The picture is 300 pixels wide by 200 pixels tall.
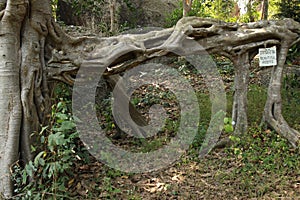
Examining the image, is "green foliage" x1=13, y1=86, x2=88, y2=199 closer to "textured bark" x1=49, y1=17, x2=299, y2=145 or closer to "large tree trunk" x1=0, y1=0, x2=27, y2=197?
"large tree trunk" x1=0, y1=0, x2=27, y2=197

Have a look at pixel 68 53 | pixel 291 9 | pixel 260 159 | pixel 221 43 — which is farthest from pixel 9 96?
pixel 291 9

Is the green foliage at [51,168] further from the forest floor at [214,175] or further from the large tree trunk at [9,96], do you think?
the forest floor at [214,175]

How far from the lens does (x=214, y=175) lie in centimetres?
396

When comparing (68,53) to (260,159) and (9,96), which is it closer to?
(9,96)

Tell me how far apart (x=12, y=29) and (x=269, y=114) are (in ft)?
12.1

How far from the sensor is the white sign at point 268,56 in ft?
15.5

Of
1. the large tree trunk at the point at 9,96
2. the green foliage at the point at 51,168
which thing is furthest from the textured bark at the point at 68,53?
the green foliage at the point at 51,168

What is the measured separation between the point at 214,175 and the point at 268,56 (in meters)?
2.01

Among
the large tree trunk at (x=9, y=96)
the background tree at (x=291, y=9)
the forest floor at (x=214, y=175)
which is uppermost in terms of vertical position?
the background tree at (x=291, y=9)

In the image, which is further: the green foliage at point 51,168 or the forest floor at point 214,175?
the forest floor at point 214,175

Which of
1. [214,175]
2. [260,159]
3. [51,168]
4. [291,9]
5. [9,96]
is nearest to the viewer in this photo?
[51,168]

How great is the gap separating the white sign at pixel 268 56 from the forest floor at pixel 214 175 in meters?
0.98

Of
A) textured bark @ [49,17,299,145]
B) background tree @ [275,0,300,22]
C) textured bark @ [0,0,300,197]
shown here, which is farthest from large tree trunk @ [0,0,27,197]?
background tree @ [275,0,300,22]

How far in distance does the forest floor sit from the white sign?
975mm
